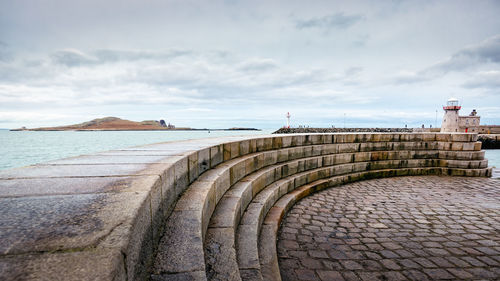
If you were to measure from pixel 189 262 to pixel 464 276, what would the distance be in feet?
10.2

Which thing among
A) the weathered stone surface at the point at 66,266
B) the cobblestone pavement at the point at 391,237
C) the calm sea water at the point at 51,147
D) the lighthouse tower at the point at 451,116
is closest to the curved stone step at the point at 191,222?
the weathered stone surface at the point at 66,266

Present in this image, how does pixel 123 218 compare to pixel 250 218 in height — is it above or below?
above

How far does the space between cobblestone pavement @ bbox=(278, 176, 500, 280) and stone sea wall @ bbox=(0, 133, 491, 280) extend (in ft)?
1.51

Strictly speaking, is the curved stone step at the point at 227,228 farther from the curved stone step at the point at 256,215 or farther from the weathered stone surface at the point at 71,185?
the weathered stone surface at the point at 71,185

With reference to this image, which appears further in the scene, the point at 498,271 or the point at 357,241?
the point at 357,241

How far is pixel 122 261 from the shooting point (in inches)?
42.1

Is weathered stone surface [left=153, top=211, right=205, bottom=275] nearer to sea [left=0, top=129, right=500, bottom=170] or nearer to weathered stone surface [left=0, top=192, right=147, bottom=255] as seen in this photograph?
weathered stone surface [left=0, top=192, right=147, bottom=255]

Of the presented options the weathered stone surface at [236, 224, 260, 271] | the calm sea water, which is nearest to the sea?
the calm sea water

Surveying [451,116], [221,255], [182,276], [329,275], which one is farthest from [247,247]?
[451,116]

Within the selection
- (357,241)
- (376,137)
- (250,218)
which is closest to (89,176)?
(250,218)

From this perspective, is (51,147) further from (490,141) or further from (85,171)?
(490,141)

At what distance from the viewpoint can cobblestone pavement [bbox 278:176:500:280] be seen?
2.87 metres

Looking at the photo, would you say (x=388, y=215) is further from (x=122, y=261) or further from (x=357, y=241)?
(x=122, y=261)

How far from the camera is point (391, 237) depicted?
3656 millimetres
